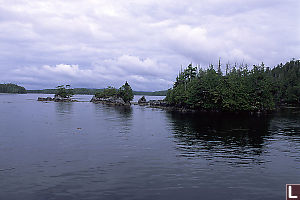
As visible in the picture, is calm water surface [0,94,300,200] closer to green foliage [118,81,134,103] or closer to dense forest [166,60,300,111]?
dense forest [166,60,300,111]

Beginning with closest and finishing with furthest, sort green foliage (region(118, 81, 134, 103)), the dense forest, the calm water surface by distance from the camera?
the calm water surface → the dense forest → green foliage (region(118, 81, 134, 103))

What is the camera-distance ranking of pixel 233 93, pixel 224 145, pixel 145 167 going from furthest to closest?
pixel 233 93 → pixel 224 145 → pixel 145 167

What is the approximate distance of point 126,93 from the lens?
172 meters

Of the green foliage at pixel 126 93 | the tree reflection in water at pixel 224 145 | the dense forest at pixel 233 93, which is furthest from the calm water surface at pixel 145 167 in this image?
the green foliage at pixel 126 93

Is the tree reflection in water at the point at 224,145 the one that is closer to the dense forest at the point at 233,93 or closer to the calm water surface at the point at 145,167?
the calm water surface at the point at 145,167

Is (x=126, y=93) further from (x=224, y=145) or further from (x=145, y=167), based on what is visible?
(x=145, y=167)

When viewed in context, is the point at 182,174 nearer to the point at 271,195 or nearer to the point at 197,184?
the point at 197,184

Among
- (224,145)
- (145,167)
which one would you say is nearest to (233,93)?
(224,145)

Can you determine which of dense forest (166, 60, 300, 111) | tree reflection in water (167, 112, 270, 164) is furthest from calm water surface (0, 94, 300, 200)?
dense forest (166, 60, 300, 111)

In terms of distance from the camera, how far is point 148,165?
1178 inches

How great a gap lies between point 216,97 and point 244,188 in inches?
3178

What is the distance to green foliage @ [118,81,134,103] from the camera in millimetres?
172062

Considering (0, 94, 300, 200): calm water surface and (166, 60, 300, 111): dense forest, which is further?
(166, 60, 300, 111): dense forest

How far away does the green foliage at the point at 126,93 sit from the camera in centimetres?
17206
